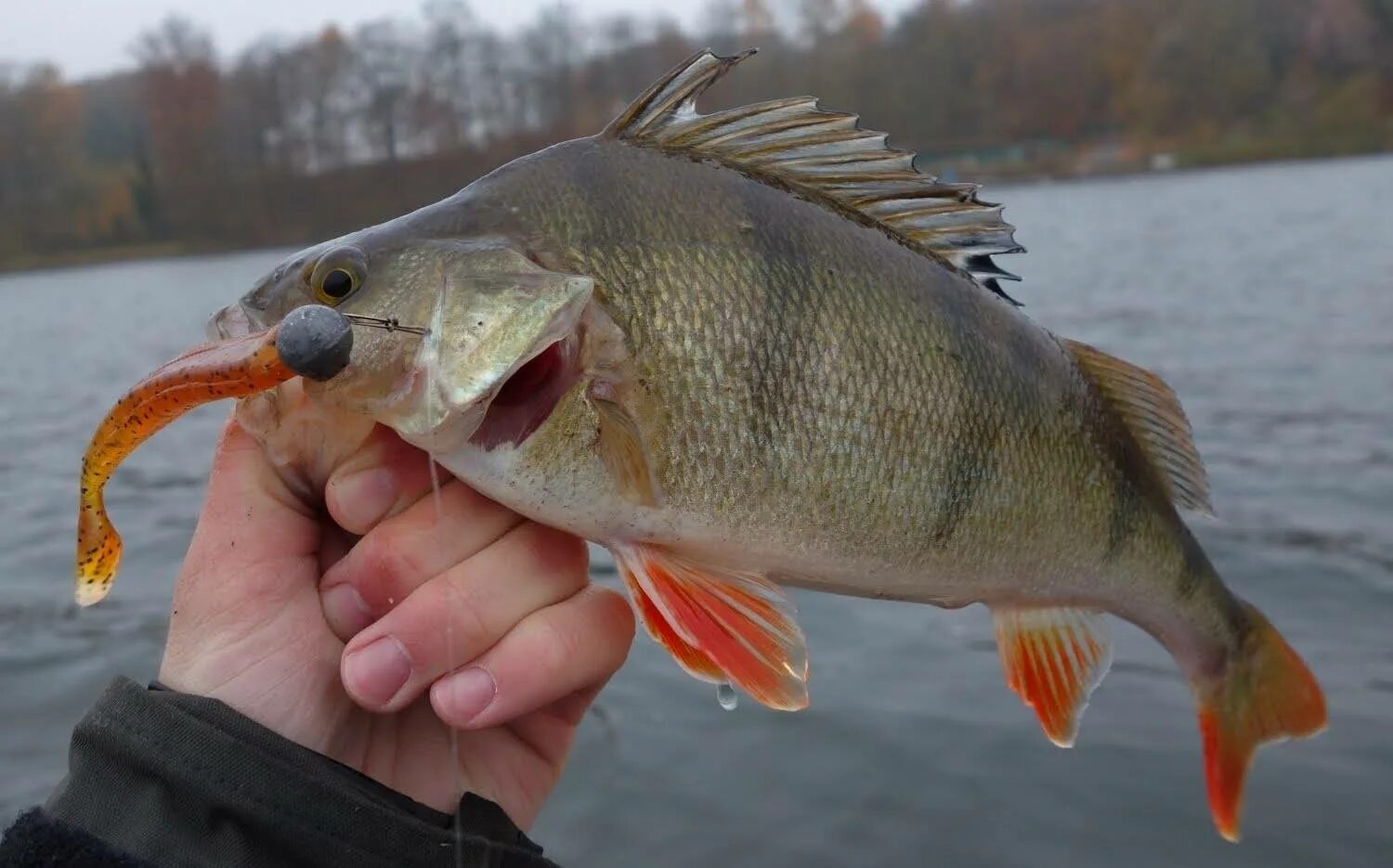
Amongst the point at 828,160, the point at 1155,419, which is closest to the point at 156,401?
the point at 828,160

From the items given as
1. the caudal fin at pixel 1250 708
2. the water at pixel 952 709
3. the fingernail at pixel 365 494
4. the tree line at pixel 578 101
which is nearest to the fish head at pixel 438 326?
the fingernail at pixel 365 494

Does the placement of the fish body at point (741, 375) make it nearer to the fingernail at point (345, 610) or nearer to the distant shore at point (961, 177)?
the fingernail at point (345, 610)

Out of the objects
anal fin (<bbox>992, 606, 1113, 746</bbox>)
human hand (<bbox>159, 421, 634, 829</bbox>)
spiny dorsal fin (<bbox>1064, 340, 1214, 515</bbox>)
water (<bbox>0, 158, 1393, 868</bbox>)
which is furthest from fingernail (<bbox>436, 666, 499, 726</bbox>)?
water (<bbox>0, 158, 1393, 868</bbox>)

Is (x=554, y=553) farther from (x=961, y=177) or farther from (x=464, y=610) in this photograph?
(x=961, y=177)

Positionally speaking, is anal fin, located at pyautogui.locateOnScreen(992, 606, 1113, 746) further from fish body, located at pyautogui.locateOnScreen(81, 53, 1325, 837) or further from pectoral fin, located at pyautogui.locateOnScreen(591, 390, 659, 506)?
pectoral fin, located at pyautogui.locateOnScreen(591, 390, 659, 506)

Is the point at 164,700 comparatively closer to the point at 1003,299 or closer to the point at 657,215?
the point at 657,215
